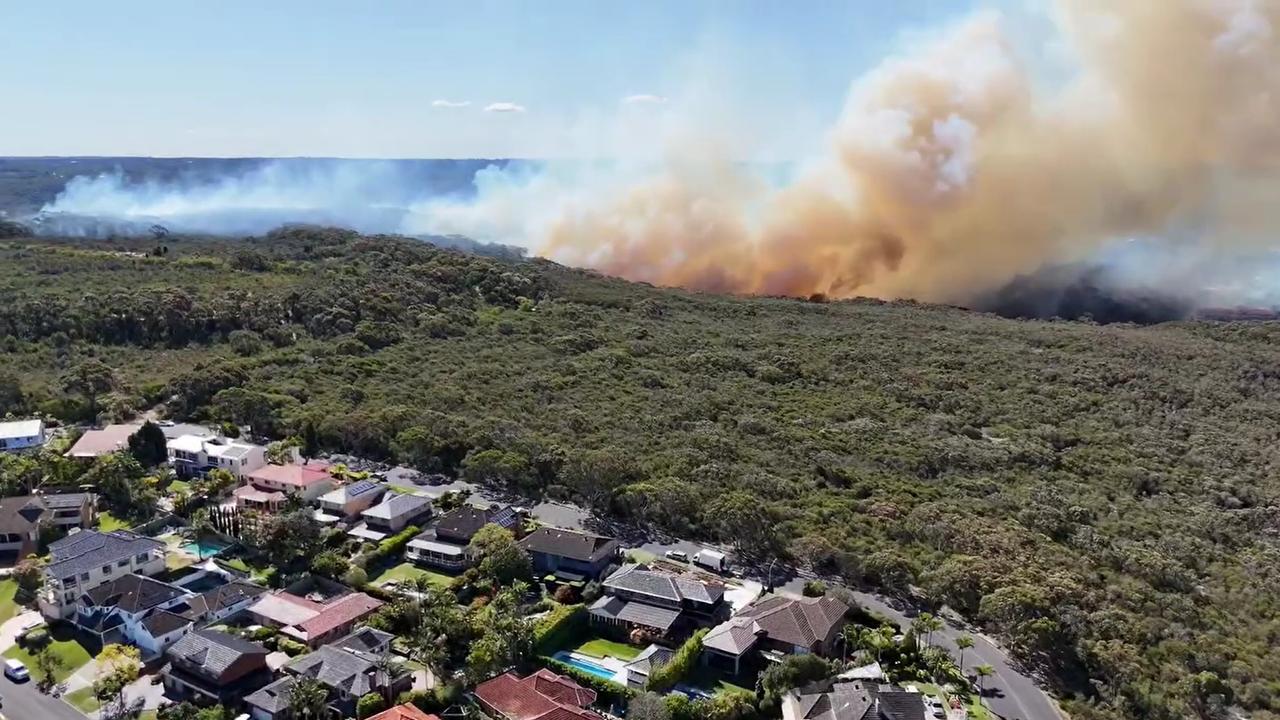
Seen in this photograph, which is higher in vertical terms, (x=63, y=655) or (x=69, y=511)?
(x=69, y=511)

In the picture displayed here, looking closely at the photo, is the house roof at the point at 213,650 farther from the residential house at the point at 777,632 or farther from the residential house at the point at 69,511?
the residential house at the point at 777,632

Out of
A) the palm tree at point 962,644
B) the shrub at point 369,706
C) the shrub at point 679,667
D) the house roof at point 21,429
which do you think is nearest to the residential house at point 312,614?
→ the shrub at point 369,706

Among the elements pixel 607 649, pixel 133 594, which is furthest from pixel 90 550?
pixel 607 649

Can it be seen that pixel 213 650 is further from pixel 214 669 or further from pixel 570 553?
pixel 570 553

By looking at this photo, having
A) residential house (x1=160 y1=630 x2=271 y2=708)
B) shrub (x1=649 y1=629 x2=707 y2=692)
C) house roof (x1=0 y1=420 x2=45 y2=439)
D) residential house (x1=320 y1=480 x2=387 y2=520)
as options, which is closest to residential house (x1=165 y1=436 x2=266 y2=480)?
residential house (x1=320 y1=480 x2=387 y2=520)

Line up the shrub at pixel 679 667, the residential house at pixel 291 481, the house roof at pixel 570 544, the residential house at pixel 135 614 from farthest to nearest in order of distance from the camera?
the residential house at pixel 291 481 < the house roof at pixel 570 544 < the residential house at pixel 135 614 < the shrub at pixel 679 667
